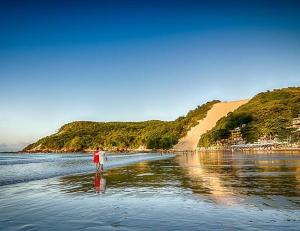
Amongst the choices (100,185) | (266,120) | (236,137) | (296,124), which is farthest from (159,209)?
(236,137)

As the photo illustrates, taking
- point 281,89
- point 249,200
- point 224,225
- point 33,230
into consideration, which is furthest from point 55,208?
point 281,89

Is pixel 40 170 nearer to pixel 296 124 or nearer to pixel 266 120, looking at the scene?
pixel 296 124

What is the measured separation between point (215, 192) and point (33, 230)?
9161mm

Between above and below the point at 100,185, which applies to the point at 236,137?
above

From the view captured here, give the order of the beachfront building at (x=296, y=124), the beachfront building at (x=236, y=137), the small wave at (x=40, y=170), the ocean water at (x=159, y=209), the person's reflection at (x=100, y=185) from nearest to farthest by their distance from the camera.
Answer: the ocean water at (x=159, y=209), the person's reflection at (x=100, y=185), the small wave at (x=40, y=170), the beachfront building at (x=296, y=124), the beachfront building at (x=236, y=137)

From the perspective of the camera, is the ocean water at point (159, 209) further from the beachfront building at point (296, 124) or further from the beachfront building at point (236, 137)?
the beachfront building at point (236, 137)

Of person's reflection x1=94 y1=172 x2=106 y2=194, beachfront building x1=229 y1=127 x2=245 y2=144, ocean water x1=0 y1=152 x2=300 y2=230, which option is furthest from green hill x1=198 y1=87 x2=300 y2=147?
ocean water x1=0 y1=152 x2=300 y2=230

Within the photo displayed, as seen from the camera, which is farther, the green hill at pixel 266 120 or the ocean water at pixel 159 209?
the green hill at pixel 266 120

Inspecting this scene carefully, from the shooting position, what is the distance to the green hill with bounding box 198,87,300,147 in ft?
386

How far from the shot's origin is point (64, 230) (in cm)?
937

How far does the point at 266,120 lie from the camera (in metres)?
129

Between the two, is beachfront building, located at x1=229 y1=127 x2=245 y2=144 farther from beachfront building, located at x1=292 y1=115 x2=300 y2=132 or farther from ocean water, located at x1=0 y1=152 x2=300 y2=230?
ocean water, located at x1=0 y1=152 x2=300 y2=230

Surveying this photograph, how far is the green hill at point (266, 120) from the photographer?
386 ft

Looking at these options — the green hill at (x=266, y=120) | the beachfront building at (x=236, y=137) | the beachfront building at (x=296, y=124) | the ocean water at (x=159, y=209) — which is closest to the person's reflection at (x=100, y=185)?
the ocean water at (x=159, y=209)
